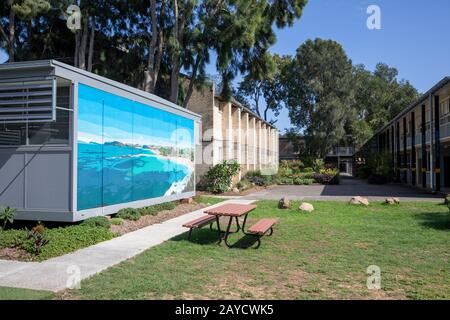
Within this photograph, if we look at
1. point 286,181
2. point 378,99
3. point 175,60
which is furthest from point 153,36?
point 378,99

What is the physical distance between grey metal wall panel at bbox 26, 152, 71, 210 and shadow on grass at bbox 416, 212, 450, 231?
9.18 meters

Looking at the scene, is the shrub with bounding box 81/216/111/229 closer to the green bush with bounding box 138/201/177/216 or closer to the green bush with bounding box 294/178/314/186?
the green bush with bounding box 138/201/177/216

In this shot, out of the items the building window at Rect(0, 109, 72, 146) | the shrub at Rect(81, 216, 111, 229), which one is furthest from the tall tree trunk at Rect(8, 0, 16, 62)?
the shrub at Rect(81, 216, 111, 229)

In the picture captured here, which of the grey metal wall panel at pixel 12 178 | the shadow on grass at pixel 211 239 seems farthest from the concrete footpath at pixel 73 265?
the grey metal wall panel at pixel 12 178

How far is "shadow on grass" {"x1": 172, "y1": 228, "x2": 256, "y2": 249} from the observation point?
857cm

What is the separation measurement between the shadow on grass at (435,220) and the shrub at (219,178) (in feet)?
39.9

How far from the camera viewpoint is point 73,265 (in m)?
6.70

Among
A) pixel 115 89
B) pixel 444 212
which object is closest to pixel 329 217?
pixel 444 212

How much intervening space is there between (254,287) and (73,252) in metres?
3.85

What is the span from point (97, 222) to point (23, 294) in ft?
13.5

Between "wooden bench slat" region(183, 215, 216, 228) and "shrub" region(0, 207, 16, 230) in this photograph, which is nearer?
"shrub" region(0, 207, 16, 230)

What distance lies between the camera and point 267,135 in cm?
4566

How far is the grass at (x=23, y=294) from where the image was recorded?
504 centimetres
